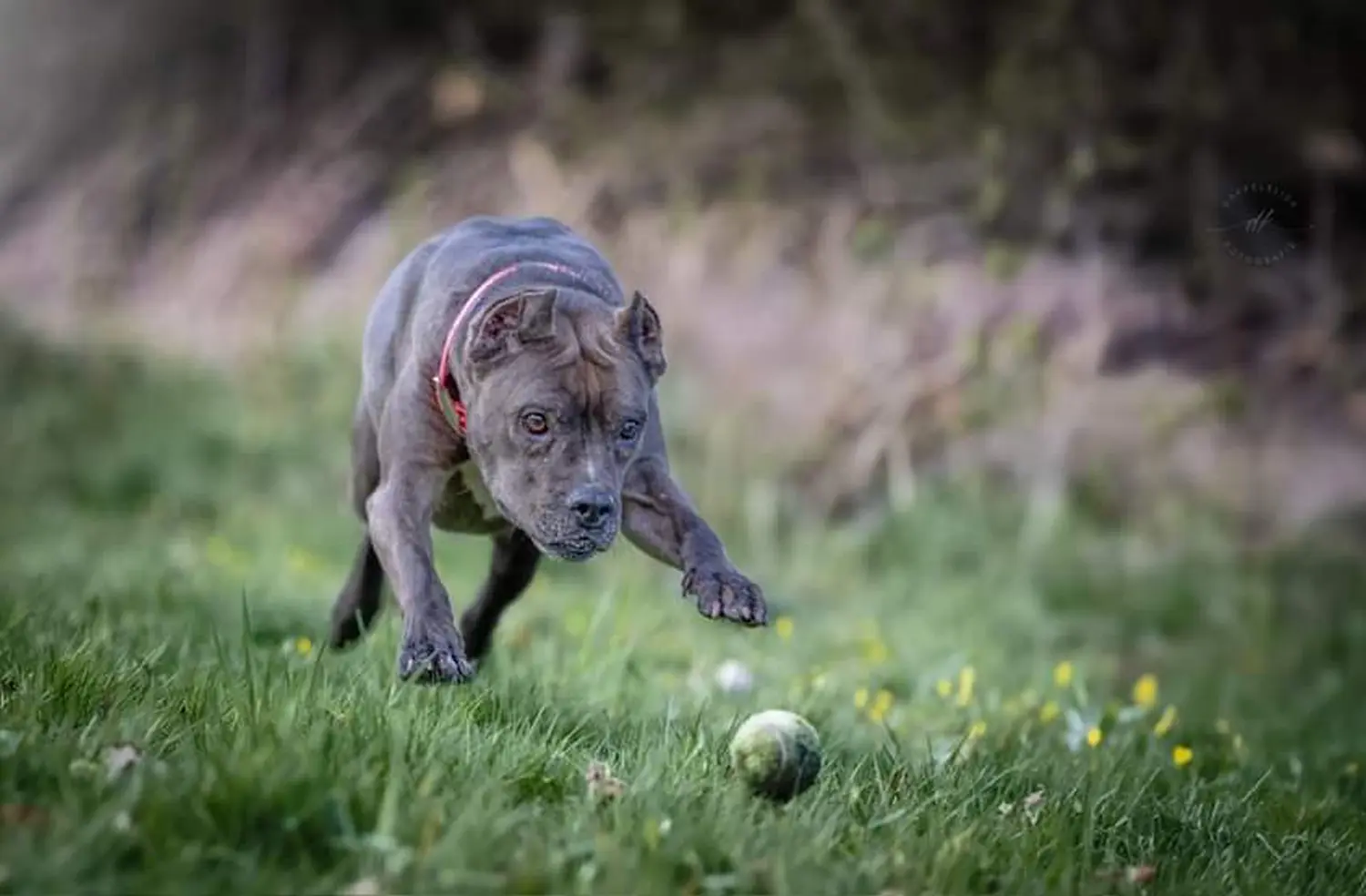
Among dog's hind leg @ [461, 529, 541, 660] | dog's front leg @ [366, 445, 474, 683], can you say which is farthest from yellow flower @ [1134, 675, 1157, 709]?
dog's front leg @ [366, 445, 474, 683]

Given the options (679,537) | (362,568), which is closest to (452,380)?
(679,537)

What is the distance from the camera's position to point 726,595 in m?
4.08

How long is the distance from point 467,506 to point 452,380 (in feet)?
1.62

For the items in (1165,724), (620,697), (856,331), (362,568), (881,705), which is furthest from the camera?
(856,331)

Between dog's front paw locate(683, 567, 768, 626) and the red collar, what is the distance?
2.19 feet

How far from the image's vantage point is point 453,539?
8.74m

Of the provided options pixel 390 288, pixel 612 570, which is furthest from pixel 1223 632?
pixel 390 288

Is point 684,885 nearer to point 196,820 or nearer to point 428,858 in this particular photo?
point 428,858

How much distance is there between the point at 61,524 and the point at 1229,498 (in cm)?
628

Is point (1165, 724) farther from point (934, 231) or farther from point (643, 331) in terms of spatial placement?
point (934, 231)

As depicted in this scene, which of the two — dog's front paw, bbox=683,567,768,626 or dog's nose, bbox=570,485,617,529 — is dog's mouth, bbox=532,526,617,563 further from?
dog's front paw, bbox=683,567,768,626

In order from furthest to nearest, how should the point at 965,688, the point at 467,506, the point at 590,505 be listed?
the point at 965,688
the point at 467,506
the point at 590,505

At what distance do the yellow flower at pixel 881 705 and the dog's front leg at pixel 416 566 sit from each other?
176 cm

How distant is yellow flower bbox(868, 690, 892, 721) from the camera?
5.65m
